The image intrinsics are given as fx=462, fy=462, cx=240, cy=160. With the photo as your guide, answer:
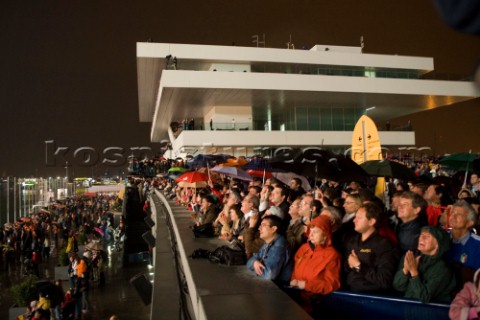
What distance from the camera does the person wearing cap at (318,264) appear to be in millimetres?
4090

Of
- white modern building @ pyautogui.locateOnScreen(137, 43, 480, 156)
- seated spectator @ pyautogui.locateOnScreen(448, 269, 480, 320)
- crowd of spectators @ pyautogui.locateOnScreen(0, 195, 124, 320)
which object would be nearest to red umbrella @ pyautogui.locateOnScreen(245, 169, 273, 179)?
crowd of spectators @ pyautogui.locateOnScreen(0, 195, 124, 320)

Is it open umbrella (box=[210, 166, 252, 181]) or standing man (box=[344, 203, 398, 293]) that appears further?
open umbrella (box=[210, 166, 252, 181])

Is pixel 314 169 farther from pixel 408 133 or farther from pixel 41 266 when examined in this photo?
pixel 408 133

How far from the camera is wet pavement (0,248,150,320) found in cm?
1525

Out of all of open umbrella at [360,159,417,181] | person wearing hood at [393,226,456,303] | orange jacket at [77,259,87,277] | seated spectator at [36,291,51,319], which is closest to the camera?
person wearing hood at [393,226,456,303]

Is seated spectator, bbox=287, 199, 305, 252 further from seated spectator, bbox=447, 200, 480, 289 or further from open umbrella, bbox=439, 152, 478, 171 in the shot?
open umbrella, bbox=439, 152, 478, 171

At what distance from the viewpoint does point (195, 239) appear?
7555mm

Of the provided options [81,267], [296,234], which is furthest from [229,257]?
[81,267]

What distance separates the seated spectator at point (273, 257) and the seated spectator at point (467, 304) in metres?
1.66

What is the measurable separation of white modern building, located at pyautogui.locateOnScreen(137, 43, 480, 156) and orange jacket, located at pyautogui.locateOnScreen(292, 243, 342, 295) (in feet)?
103

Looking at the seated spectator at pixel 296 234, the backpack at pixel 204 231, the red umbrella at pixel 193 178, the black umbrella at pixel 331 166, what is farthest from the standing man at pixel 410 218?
the red umbrella at pixel 193 178

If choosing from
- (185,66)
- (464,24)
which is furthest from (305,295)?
(185,66)

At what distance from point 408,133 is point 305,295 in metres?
43.3

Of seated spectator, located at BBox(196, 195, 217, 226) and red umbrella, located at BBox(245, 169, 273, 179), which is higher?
red umbrella, located at BBox(245, 169, 273, 179)
